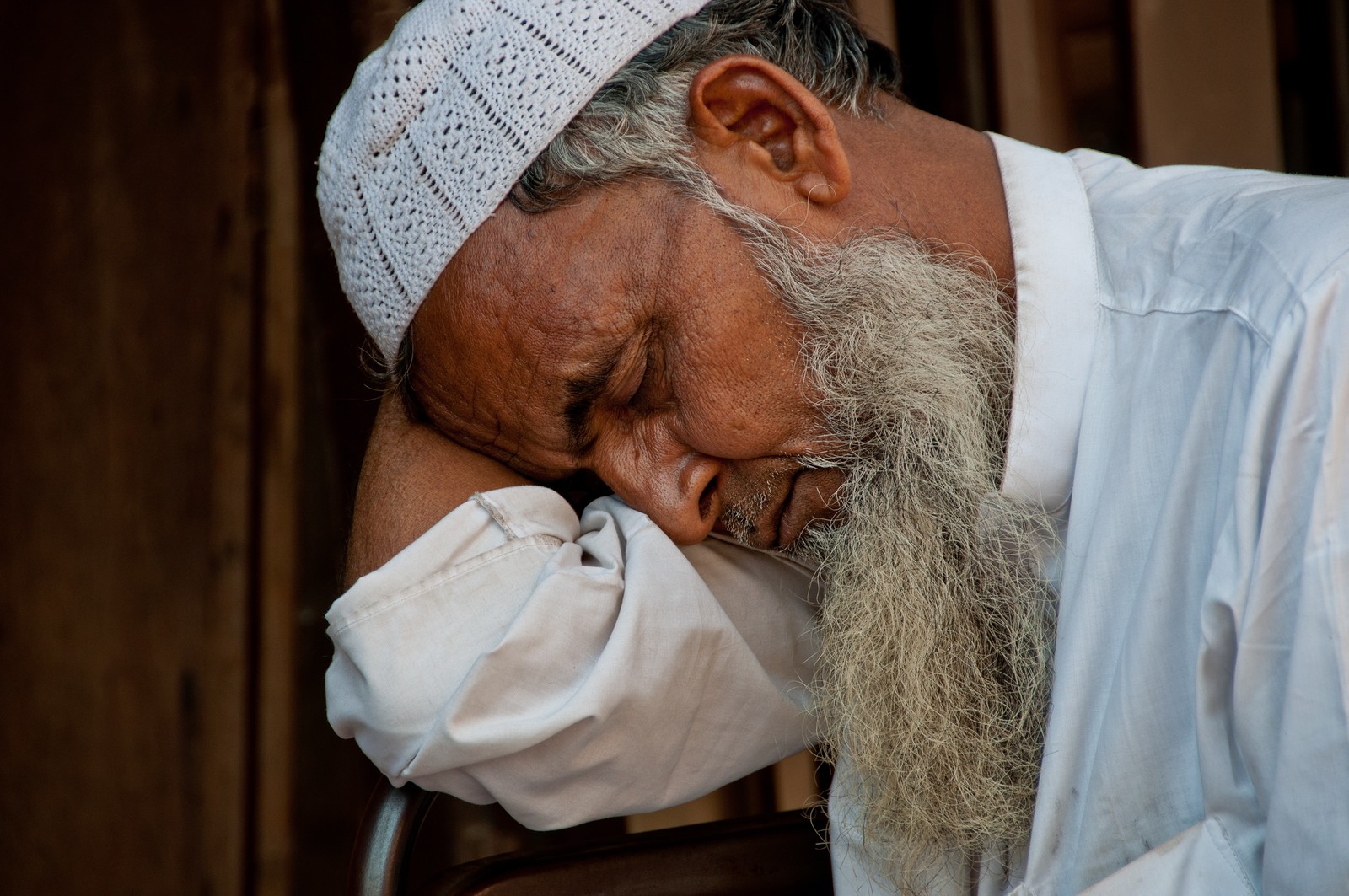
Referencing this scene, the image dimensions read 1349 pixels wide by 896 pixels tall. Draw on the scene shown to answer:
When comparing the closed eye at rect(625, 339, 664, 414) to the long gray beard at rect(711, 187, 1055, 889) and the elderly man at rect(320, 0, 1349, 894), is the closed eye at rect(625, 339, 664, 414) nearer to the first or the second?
the elderly man at rect(320, 0, 1349, 894)

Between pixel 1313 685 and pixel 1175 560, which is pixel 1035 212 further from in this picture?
pixel 1313 685

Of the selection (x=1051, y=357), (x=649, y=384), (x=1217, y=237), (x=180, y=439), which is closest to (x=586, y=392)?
(x=649, y=384)

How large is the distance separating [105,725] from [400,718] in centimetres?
141

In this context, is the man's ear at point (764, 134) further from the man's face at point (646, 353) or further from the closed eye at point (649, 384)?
the closed eye at point (649, 384)

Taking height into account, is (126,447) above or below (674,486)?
below

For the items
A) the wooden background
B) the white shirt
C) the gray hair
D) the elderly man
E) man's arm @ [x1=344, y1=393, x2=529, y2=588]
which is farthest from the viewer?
the wooden background

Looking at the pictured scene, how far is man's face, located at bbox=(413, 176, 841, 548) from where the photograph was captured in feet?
4.33

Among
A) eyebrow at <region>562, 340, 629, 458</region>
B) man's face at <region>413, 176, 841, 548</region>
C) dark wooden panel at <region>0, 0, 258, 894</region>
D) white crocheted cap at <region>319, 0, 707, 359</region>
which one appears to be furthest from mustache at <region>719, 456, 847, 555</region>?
dark wooden panel at <region>0, 0, 258, 894</region>

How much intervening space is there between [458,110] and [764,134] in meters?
0.38

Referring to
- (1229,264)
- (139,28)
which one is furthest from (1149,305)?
(139,28)

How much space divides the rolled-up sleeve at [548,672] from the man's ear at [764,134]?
458 mm

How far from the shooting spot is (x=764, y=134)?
4.62 ft

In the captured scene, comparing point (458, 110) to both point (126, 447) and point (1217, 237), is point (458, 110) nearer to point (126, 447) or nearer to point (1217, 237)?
point (1217, 237)

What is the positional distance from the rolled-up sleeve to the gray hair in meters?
0.44
